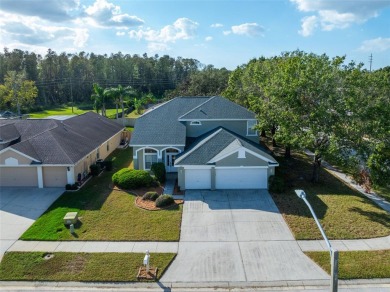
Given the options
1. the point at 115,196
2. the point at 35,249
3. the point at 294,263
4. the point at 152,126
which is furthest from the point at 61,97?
the point at 294,263

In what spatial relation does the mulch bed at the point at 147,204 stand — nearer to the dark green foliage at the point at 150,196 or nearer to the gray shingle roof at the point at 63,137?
the dark green foliage at the point at 150,196

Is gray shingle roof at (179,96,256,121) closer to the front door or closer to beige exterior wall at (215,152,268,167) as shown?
the front door

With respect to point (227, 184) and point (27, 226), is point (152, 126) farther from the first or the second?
point (27, 226)

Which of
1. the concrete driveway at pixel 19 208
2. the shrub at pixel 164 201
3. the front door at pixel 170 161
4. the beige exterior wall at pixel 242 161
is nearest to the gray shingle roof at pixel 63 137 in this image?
the concrete driveway at pixel 19 208

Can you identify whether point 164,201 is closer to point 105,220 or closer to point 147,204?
point 147,204

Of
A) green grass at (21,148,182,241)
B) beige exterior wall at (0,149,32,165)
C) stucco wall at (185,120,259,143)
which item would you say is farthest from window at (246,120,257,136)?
beige exterior wall at (0,149,32,165)
